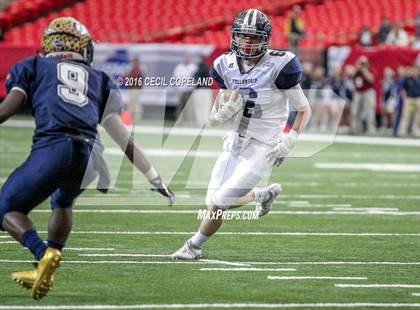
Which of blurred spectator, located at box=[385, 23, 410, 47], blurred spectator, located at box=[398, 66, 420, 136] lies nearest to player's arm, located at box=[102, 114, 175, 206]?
blurred spectator, located at box=[398, 66, 420, 136]

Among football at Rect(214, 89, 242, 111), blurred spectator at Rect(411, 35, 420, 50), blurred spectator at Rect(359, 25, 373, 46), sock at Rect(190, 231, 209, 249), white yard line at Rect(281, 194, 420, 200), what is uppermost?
football at Rect(214, 89, 242, 111)

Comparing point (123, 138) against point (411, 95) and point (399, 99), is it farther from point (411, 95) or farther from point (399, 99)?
point (399, 99)

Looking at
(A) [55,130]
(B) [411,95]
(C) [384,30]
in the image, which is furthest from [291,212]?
(C) [384,30]

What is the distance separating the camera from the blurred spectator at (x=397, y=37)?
71.8 ft

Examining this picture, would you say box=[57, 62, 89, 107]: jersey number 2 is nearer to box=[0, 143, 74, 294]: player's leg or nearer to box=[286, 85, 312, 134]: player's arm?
box=[0, 143, 74, 294]: player's leg

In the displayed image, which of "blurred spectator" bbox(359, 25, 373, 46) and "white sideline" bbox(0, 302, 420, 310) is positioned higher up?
"white sideline" bbox(0, 302, 420, 310)

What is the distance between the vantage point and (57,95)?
17.7ft

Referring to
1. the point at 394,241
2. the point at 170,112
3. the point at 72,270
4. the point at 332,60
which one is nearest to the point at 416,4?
the point at 332,60

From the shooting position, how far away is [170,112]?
23.3 meters

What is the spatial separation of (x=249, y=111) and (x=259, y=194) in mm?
607

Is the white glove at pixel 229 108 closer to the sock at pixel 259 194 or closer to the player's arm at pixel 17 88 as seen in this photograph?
the sock at pixel 259 194

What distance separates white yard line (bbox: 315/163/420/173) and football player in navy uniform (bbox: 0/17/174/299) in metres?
8.57

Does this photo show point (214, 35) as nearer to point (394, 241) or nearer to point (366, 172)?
point (366, 172)

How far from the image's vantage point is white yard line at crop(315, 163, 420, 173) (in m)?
13.8
